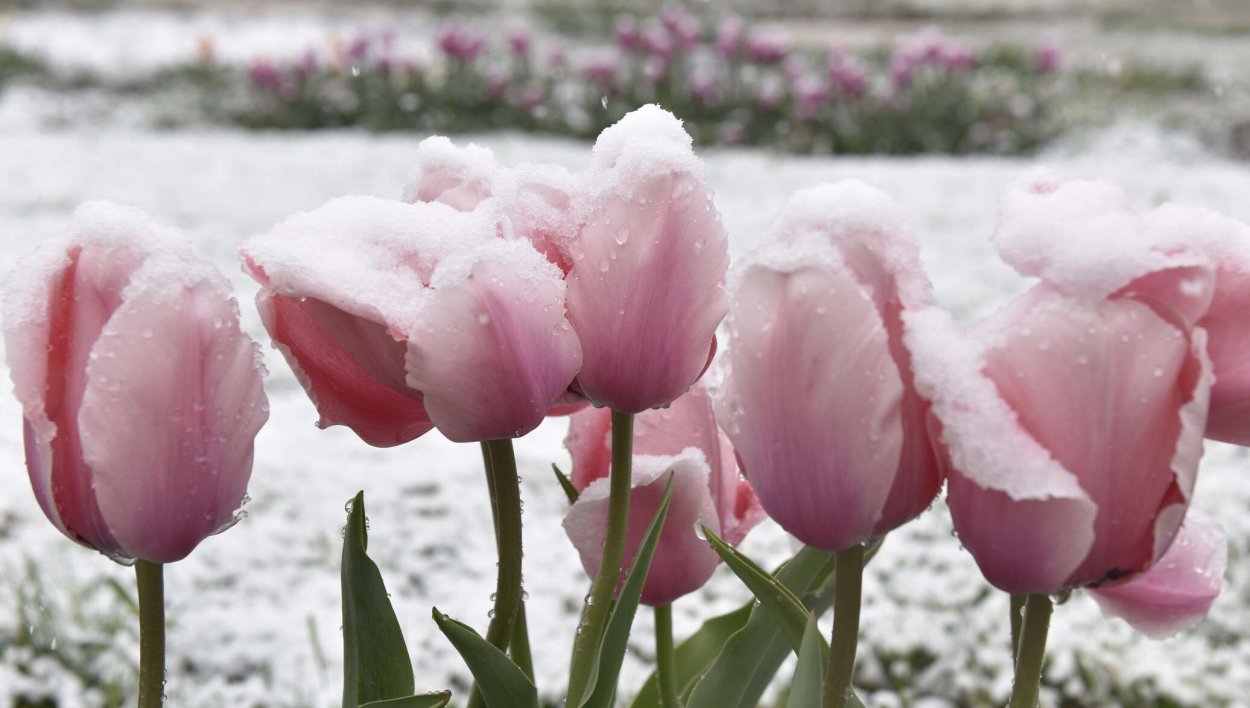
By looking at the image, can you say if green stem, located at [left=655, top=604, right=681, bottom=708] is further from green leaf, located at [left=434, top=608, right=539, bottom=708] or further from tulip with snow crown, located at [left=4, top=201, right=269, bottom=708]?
tulip with snow crown, located at [left=4, top=201, right=269, bottom=708]

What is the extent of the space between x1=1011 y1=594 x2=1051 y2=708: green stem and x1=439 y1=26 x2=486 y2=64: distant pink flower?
26.6ft

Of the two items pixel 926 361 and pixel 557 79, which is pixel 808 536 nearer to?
pixel 926 361

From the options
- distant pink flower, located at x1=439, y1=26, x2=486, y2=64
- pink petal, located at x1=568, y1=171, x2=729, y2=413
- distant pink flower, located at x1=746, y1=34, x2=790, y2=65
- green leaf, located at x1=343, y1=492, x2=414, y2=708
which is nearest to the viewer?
pink petal, located at x1=568, y1=171, x2=729, y2=413

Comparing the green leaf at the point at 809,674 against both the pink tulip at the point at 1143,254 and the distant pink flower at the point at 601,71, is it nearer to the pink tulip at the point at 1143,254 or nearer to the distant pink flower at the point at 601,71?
the pink tulip at the point at 1143,254

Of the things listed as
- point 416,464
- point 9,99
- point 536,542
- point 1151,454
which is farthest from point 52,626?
point 9,99

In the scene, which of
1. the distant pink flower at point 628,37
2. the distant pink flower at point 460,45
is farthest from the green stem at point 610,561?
the distant pink flower at point 460,45

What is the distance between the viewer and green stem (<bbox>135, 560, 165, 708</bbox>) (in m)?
0.67

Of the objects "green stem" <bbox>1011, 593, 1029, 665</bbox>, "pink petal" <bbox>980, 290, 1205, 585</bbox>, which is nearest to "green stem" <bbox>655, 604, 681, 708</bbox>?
"green stem" <bbox>1011, 593, 1029, 665</bbox>

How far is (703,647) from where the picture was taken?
988 millimetres

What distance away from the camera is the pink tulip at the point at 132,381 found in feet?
1.99

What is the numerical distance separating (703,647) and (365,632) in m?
0.32

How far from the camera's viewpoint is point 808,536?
1.97 ft

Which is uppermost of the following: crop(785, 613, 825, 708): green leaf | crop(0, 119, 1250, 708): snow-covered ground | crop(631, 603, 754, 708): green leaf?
crop(785, 613, 825, 708): green leaf

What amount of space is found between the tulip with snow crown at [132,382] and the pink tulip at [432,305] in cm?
3
